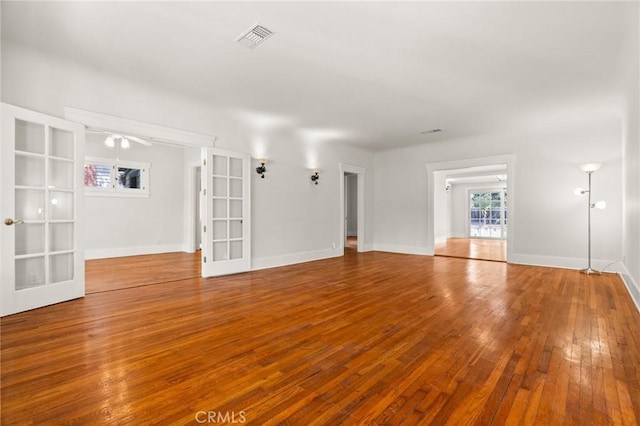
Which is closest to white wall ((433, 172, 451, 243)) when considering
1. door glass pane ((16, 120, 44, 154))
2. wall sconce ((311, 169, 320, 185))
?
wall sconce ((311, 169, 320, 185))

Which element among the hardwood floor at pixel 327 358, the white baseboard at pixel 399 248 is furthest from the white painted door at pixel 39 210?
the white baseboard at pixel 399 248

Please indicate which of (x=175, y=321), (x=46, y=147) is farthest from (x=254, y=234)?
(x=46, y=147)

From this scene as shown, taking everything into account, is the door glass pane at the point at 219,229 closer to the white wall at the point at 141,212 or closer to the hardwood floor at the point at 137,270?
the hardwood floor at the point at 137,270

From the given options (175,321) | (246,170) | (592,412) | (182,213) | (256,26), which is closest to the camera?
(592,412)

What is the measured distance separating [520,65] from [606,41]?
74 centimetres

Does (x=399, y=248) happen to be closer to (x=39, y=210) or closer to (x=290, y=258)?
→ (x=290, y=258)

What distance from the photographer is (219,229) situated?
16.9 ft

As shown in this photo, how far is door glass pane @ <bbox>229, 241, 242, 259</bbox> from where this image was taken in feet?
17.4

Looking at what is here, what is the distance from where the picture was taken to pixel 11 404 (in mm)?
1659

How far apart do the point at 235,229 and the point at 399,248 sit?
4722mm

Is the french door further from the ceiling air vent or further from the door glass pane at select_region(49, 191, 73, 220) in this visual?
the door glass pane at select_region(49, 191, 73, 220)

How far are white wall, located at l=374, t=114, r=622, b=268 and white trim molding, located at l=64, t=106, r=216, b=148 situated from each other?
5561mm

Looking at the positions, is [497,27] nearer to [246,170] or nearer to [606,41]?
[606,41]

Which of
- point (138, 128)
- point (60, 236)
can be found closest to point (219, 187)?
point (138, 128)
